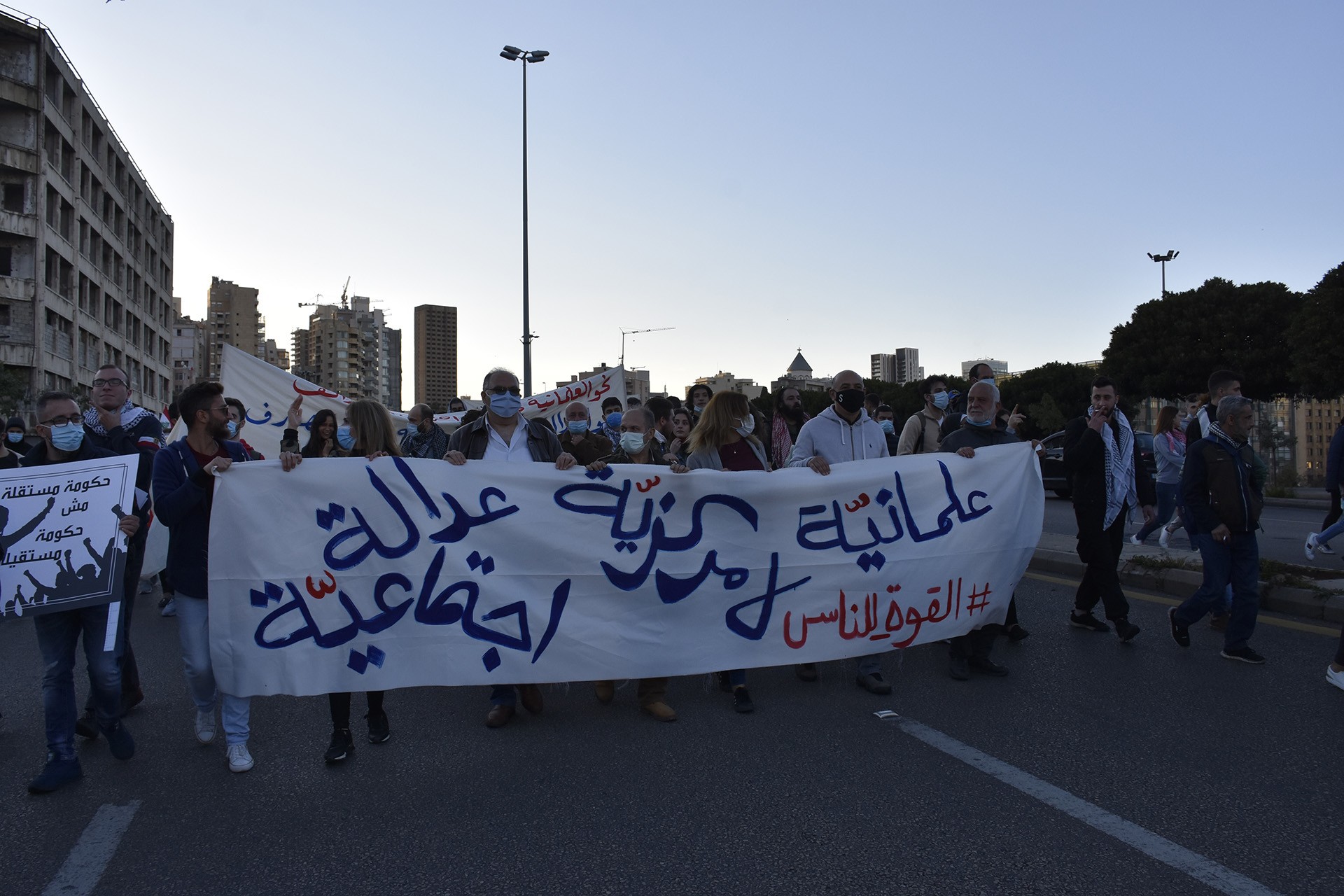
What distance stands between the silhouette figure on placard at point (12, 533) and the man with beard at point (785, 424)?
4772 mm

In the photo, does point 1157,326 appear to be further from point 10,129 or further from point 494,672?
point 10,129

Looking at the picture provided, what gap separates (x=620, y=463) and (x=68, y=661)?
2813 mm

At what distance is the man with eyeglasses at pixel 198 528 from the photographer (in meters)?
4.30

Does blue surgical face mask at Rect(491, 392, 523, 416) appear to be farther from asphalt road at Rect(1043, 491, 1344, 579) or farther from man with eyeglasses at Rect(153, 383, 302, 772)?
asphalt road at Rect(1043, 491, 1344, 579)

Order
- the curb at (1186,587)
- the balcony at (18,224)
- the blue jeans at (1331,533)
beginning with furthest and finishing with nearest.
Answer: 1. the balcony at (18,224)
2. the blue jeans at (1331,533)
3. the curb at (1186,587)

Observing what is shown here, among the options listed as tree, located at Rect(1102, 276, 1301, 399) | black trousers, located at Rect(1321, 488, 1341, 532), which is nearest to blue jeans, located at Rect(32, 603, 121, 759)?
black trousers, located at Rect(1321, 488, 1341, 532)

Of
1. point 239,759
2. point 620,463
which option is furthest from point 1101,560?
point 239,759

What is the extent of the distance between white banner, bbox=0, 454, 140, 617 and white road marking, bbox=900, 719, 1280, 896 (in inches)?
149

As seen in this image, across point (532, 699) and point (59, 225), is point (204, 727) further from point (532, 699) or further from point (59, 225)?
point (59, 225)

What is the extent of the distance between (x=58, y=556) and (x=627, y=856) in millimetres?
2915

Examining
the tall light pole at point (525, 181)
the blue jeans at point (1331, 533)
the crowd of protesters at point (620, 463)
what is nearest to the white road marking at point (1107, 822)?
the crowd of protesters at point (620, 463)

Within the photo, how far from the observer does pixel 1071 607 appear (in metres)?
7.45

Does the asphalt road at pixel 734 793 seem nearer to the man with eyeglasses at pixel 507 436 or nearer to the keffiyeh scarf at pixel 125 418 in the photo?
the man with eyeglasses at pixel 507 436

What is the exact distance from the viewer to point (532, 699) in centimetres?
499
